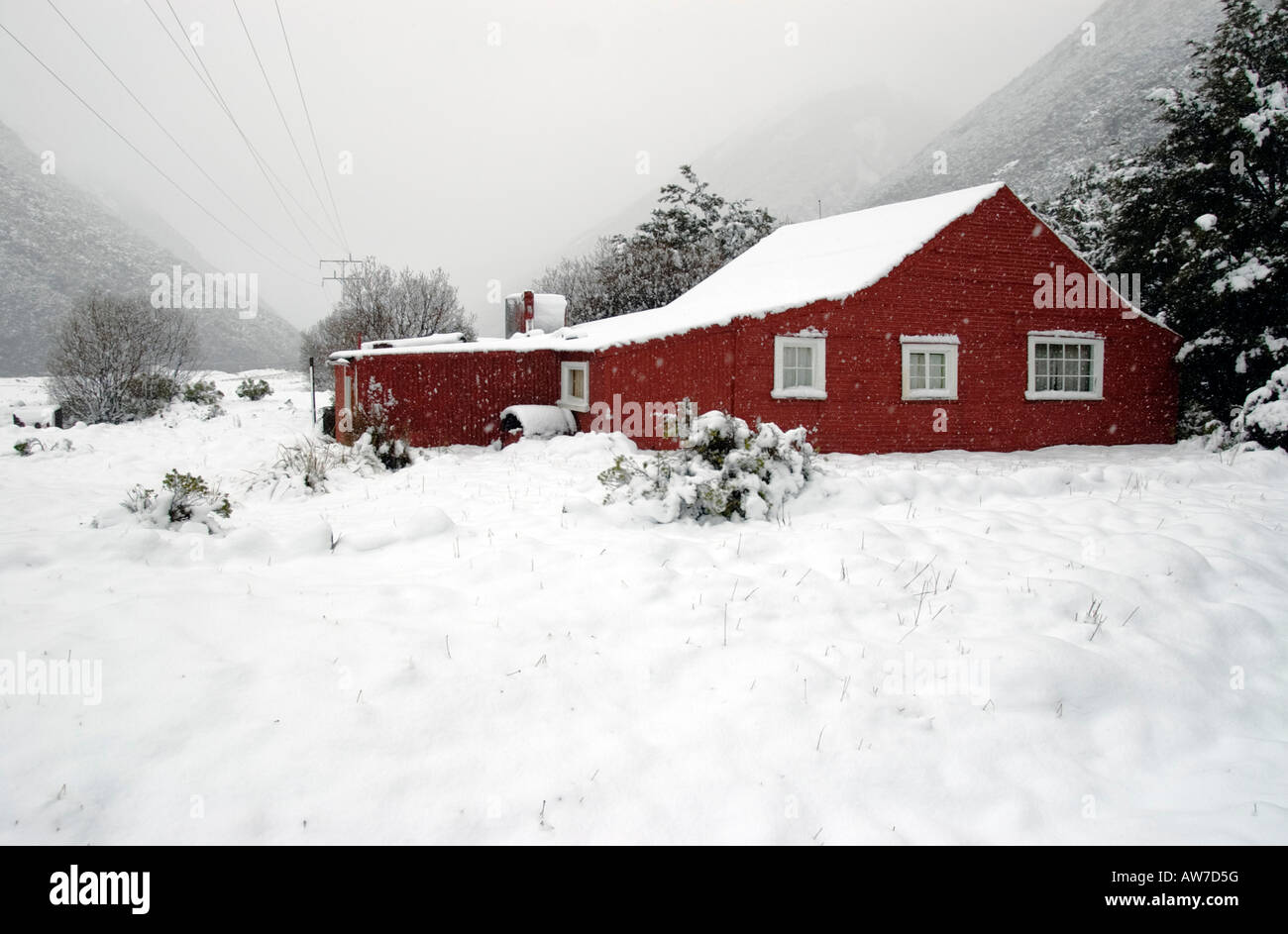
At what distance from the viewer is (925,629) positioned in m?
4.51

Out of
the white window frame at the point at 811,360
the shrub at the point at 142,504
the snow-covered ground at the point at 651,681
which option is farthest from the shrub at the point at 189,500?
the white window frame at the point at 811,360

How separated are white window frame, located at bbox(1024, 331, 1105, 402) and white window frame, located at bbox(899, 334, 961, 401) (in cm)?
187

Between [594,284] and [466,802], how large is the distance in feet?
128

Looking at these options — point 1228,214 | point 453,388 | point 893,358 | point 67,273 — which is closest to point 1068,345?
point 893,358

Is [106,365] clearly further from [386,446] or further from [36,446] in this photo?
[386,446]

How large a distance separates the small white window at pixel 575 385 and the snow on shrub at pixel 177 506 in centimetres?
1033

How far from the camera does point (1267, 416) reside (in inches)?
490

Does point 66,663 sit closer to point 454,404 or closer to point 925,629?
point 925,629

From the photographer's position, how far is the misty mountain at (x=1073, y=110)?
A: 244ft

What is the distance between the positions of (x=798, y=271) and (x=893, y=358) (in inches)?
140

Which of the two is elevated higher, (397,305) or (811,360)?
(397,305)

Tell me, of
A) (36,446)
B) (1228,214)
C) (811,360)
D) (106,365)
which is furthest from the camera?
(106,365)

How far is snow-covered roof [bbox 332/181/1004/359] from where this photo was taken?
13711mm

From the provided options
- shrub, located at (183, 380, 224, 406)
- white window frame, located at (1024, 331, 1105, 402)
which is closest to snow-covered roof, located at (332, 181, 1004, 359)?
white window frame, located at (1024, 331, 1105, 402)
